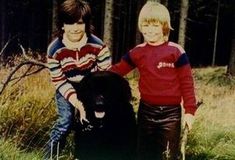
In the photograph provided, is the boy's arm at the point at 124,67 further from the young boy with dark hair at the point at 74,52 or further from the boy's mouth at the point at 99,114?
the boy's mouth at the point at 99,114

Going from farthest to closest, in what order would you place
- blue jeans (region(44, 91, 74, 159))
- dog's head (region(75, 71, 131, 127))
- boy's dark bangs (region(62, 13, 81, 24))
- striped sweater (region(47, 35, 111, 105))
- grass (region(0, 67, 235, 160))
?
grass (region(0, 67, 235, 160)), blue jeans (region(44, 91, 74, 159)), striped sweater (region(47, 35, 111, 105)), boy's dark bangs (region(62, 13, 81, 24)), dog's head (region(75, 71, 131, 127))

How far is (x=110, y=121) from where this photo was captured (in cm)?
441

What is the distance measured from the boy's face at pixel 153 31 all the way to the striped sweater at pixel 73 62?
0.39 metres

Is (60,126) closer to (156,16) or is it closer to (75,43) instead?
(75,43)

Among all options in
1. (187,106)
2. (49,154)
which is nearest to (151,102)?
(187,106)

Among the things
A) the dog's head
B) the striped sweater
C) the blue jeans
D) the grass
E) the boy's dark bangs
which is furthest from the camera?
the grass

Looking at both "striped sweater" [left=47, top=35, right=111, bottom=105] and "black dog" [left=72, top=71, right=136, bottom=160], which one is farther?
"striped sweater" [left=47, top=35, right=111, bottom=105]

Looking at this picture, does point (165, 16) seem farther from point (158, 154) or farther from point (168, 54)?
point (158, 154)

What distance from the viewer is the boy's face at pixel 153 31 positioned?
4.34 m

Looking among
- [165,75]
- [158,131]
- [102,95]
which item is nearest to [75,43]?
[102,95]

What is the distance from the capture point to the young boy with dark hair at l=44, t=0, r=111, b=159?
4.42 meters

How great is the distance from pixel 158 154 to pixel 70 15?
1317 millimetres

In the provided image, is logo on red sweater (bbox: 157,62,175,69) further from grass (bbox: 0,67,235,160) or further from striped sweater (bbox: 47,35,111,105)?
grass (bbox: 0,67,235,160)

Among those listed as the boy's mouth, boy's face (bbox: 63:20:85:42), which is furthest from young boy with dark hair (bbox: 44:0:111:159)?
the boy's mouth
